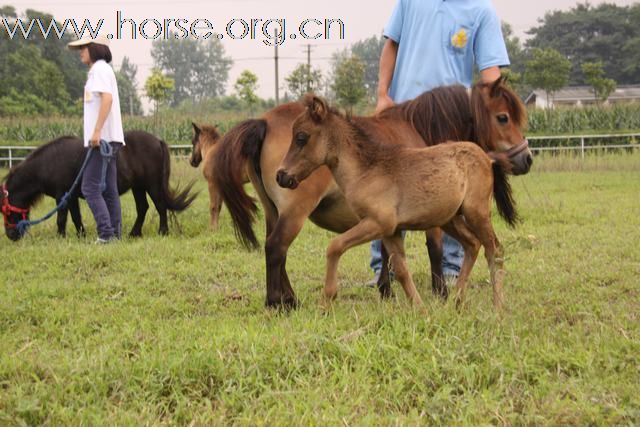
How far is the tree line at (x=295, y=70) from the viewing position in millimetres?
40312

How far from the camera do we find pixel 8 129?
27.7 metres

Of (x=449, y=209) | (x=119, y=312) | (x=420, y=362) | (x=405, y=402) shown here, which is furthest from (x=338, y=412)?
(x=119, y=312)

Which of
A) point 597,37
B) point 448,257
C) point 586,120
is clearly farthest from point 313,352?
point 597,37

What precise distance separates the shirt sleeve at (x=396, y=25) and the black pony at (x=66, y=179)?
4995 millimetres

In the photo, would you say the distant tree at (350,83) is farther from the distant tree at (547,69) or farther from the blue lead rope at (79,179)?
the blue lead rope at (79,179)

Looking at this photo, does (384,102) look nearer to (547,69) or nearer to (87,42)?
(87,42)

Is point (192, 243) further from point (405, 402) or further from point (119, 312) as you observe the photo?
point (405, 402)

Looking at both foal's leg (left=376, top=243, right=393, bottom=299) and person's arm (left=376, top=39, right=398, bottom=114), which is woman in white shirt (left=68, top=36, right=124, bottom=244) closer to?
person's arm (left=376, top=39, right=398, bottom=114)

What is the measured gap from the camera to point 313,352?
3.92m

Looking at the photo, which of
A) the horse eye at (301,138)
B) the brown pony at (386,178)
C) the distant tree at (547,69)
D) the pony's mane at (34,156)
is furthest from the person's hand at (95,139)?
the distant tree at (547,69)

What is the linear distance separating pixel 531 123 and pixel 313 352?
29179 millimetres

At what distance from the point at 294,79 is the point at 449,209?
121ft

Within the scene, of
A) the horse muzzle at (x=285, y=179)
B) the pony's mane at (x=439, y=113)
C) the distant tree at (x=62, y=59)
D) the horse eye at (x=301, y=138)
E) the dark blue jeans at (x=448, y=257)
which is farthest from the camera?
the distant tree at (x=62, y=59)

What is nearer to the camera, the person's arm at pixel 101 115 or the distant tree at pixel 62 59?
the person's arm at pixel 101 115
